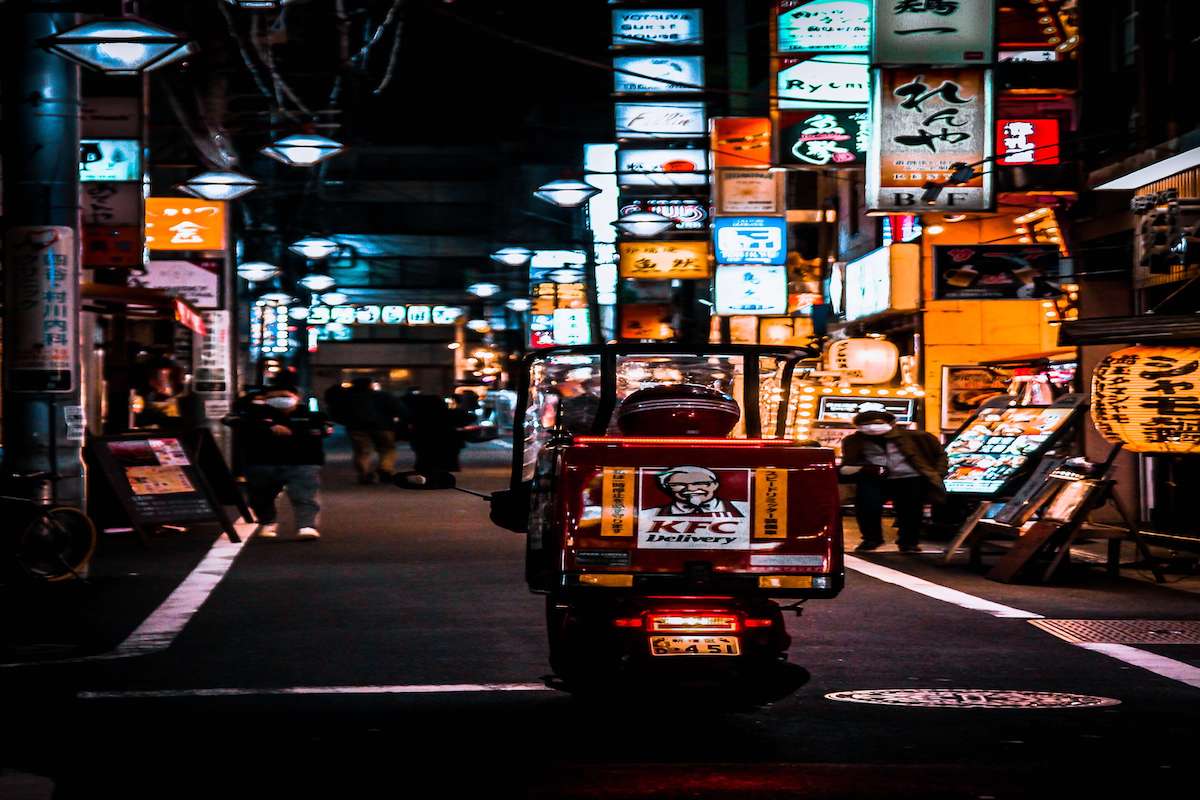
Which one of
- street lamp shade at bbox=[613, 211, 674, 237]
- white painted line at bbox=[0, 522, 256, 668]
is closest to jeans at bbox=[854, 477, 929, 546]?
white painted line at bbox=[0, 522, 256, 668]

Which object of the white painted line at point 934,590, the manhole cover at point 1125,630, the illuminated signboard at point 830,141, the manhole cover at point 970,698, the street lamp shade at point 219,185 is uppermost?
the illuminated signboard at point 830,141

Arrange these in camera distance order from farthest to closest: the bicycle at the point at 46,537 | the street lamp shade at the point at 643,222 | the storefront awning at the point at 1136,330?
the street lamp shade at the point at 643,222 → the storefront awning at the point at 1136,330 → the bicycle at the point at 46,537

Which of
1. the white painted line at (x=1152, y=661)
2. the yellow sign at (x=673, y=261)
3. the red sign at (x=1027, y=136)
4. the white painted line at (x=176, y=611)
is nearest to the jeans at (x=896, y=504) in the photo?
the white painted line at (x=1152, y=661)

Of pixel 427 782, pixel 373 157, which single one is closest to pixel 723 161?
pixel 427 782

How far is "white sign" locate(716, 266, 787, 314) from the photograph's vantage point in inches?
1119

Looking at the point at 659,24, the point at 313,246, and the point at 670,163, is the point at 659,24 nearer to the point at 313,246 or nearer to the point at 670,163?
the point at 670,163

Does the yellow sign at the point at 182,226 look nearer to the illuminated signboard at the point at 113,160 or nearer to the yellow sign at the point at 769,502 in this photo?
the illuminated signboard at the point at 113,160

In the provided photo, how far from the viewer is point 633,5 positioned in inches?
1070

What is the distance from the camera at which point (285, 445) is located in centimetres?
1697

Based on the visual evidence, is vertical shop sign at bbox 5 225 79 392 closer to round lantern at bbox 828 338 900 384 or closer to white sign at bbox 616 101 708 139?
round lantern at bbox 828 338 900 384

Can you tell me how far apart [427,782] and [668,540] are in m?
1.88

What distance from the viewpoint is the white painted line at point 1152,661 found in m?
8.59

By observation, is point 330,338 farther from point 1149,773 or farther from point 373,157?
point 1149,773

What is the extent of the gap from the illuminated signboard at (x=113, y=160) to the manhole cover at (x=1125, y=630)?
42.3 feet
